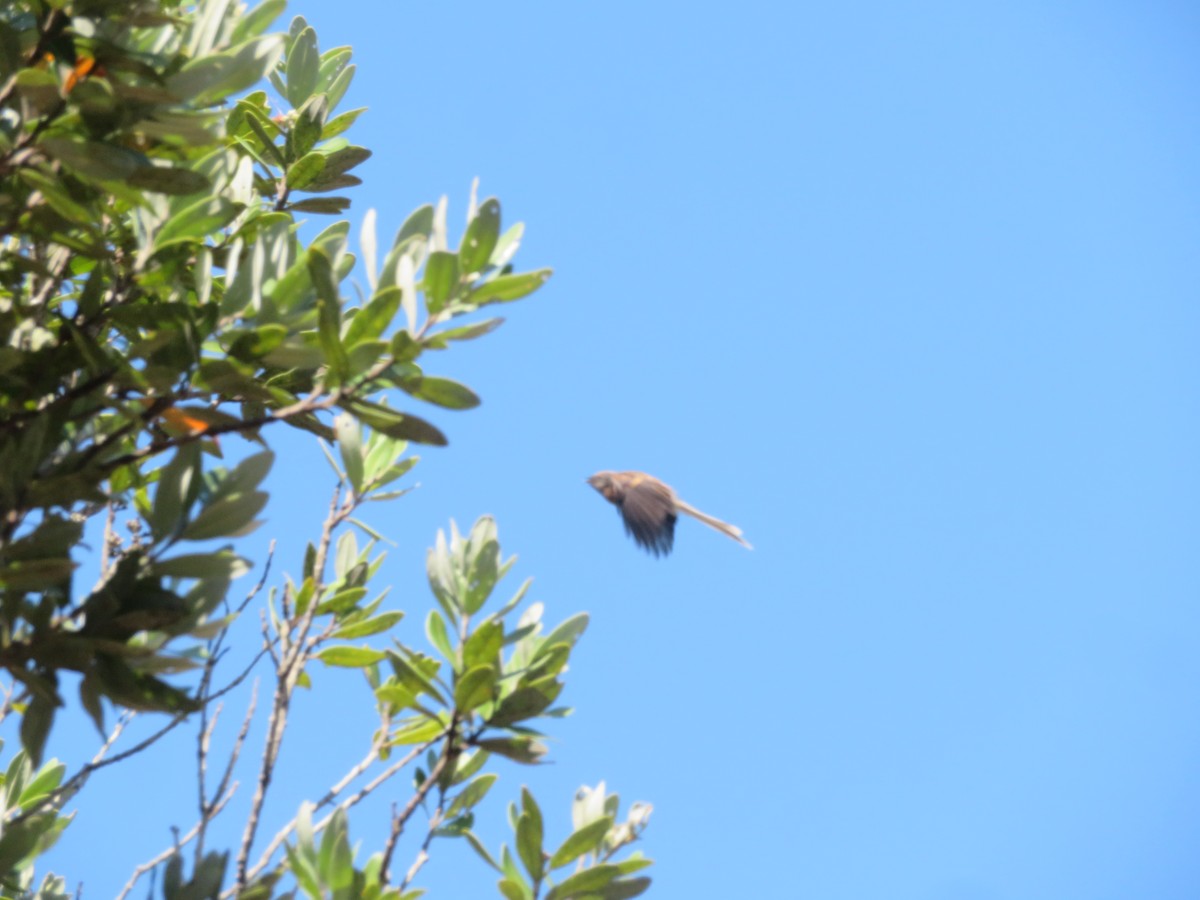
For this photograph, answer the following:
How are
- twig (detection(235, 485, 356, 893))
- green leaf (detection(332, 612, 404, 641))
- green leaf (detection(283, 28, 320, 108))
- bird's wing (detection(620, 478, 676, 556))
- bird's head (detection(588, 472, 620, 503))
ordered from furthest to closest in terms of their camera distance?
bird's head (detection(588, 472, 620, 503))
bird's wing (detection(620, 478, 676, 556))
green leaf (detection(283, 28, 320, 108))
green leaf (detection(332, 612, 404, 641))
twig (detection(235, 485, 356, 893))

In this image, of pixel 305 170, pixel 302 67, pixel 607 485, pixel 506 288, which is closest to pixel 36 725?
pixel 506 288

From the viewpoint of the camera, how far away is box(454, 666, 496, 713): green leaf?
108 inches

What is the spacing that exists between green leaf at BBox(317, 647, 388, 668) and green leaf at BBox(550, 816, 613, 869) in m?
0.71

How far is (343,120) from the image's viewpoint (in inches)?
171

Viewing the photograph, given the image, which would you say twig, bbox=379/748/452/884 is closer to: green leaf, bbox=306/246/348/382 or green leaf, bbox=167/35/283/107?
green leaf, bbox=306/246/348/382

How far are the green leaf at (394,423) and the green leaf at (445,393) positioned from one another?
6 centimetres

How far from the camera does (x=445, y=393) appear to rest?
282 centimetres

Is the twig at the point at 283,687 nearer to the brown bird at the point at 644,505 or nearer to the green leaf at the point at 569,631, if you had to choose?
the green leaf at the point at 569,631

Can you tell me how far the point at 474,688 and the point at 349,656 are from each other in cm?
60

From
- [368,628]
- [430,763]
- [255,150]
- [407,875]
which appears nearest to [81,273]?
[255,150]

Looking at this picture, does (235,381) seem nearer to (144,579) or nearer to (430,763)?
(144,579)

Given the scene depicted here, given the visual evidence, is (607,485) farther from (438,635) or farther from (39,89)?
(39,89)

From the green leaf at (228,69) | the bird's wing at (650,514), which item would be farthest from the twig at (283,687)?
the bird's wing at (650,514)

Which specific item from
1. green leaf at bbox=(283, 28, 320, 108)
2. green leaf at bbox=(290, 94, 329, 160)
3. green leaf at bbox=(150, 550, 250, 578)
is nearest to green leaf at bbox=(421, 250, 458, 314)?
green leaf at bbox=(150, 550, 250, 578)
